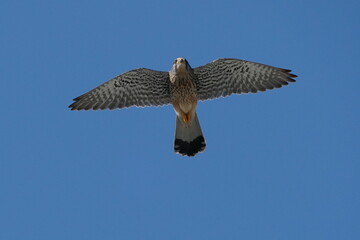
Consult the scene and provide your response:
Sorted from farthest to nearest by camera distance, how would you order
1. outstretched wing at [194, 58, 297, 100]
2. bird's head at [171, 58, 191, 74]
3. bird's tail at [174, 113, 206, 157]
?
bird's tail at [174, 113, 206, 157] → outstretched wing at [194, 58, 297, 100] → bird's head at [171, 58, 191, 74]

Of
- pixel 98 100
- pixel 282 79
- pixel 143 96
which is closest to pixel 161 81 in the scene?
pixel 143 96

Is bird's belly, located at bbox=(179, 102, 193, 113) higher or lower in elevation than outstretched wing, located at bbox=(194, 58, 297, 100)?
lower

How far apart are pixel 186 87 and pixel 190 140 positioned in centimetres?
89

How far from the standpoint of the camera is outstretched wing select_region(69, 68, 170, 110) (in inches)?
398

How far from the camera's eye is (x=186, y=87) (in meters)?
9.85

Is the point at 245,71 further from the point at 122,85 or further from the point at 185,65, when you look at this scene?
the point at 122,85

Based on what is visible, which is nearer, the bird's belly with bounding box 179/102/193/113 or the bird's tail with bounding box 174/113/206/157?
the bird's belly with bounding box 179/102/193/113

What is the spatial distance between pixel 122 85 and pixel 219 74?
64.9 inches

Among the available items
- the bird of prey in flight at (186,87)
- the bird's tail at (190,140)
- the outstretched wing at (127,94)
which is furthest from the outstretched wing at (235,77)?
the outstretched wing at (127,94)

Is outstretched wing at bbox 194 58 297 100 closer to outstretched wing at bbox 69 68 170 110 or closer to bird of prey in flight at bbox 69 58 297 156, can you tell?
bird of prey in flight at bbox 69 58 297 156

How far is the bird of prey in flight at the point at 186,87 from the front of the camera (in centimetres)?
985

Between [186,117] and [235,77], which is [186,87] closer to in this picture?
[186,117]

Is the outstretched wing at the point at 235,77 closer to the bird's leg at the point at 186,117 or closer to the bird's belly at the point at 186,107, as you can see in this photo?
the bird's belly at the point at 186,107

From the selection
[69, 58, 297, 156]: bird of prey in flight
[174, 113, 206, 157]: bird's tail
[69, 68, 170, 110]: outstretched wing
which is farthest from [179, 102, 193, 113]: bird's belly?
[69, 68, 170, 110]: outstretched wing
